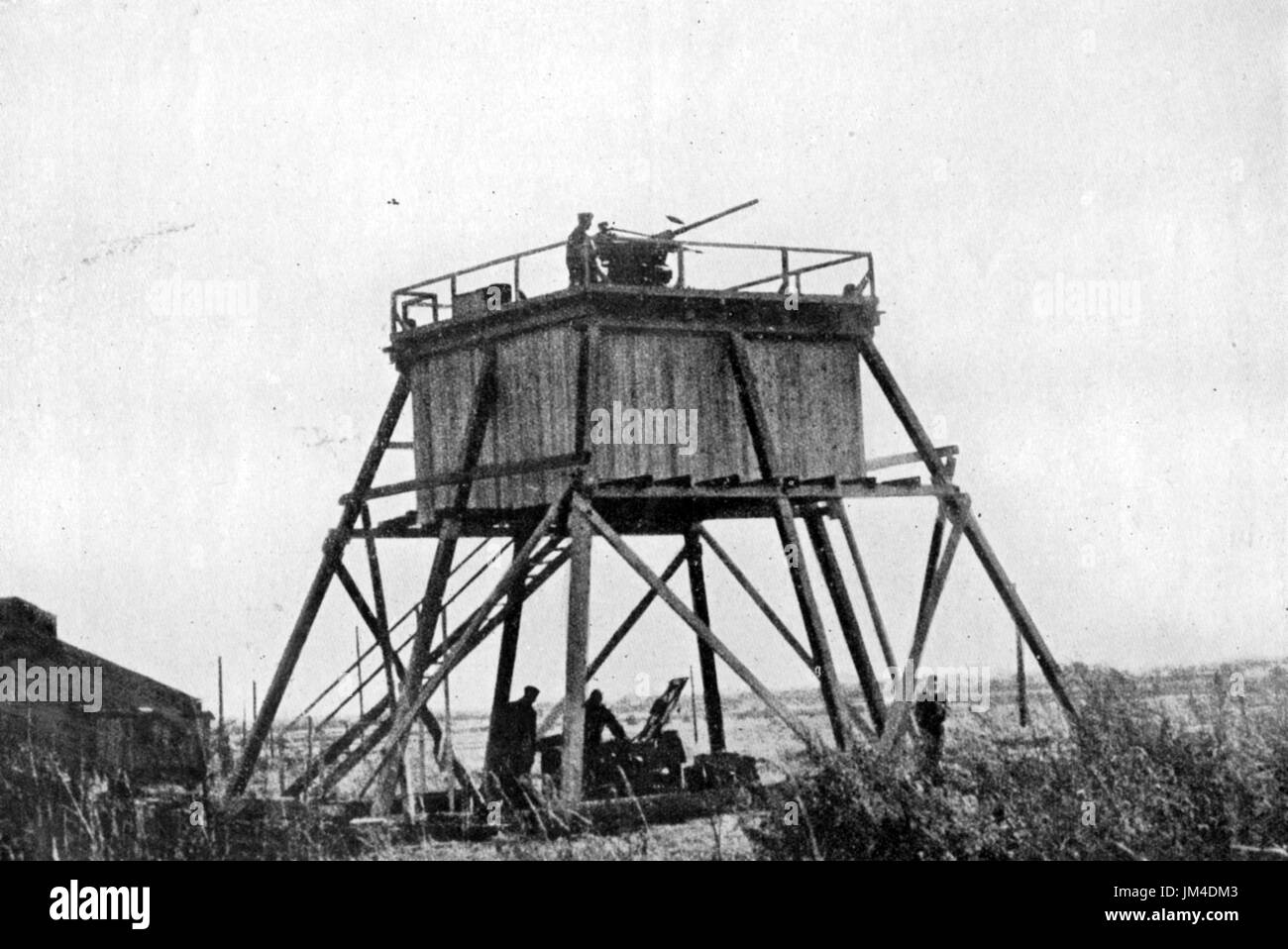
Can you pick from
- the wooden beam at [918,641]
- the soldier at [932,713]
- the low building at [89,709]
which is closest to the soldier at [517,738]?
the low building at [89,709]

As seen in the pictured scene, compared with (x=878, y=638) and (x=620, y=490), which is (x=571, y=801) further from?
(x=878, y=638)

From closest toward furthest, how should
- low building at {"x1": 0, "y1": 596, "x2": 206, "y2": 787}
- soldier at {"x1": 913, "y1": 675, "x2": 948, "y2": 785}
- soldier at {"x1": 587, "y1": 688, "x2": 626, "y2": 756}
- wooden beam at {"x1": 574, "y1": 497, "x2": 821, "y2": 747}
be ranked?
wooden beam at {"x1": 574, "y1": 497, "x2": 821, "y2": 747}
soldier at {"x1": 913, "y1": 675, "x2": 948, "y2": 785}
soldier at {"x1": 587, "y1": 688, "x2": 626, "y2": 756}
low building at {"x1": 0, "y1": 596, "x2": 206, "y2": 787}

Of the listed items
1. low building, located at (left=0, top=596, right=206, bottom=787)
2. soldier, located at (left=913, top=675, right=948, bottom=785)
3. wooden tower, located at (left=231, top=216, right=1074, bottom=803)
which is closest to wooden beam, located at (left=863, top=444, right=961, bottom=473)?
wooden tower, located at (left=231, top=216, right=1074, bottom=803)

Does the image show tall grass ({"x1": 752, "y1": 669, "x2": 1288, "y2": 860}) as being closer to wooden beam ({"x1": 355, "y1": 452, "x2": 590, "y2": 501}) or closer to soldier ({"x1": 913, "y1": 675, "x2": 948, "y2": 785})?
soldier ({"x1": 913, "y1": 675, "x2": 948, "y2": 785})

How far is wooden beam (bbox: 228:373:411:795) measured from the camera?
888 inches

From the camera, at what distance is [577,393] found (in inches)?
821

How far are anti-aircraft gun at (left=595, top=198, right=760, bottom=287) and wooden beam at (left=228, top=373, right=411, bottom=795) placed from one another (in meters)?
3.73

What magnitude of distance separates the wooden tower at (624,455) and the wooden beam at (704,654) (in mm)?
1075

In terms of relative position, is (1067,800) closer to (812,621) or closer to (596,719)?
(812,621)

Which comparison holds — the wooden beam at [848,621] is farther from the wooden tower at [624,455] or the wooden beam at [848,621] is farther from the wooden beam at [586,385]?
the wooden beam at [586,385]

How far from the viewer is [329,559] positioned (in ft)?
75.7

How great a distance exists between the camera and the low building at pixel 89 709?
919 inches
